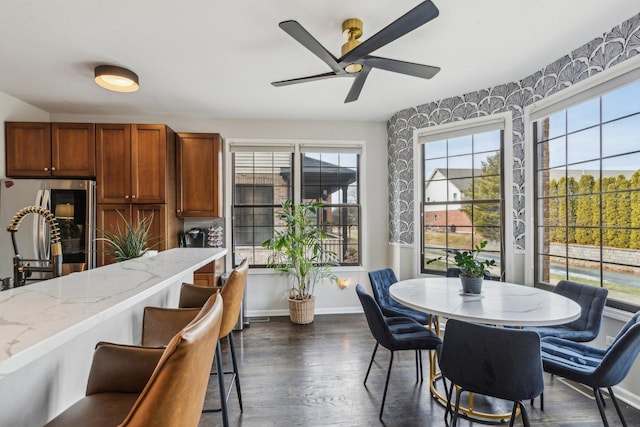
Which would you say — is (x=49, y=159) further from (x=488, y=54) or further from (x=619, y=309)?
(x=619, y=309)

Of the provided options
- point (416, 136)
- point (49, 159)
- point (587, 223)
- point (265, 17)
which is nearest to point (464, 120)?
point (416, 136)

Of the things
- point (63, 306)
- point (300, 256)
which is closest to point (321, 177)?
point (300, 256)

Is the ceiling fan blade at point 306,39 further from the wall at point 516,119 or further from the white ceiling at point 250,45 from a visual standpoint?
the wall at point 516,119

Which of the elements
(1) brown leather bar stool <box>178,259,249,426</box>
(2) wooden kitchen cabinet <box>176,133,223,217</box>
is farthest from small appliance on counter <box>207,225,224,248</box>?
(1) brown leather bar stool <box>178,259,249,426</box>

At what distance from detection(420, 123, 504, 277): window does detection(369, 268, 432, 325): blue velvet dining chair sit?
28.5 inches

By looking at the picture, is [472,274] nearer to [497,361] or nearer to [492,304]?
[492,304]

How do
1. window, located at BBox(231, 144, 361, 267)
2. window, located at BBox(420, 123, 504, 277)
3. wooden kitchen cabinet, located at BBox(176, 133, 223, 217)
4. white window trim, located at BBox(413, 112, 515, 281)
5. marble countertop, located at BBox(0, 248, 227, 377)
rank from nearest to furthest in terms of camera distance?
marble countertop, located at BBox(0, 248, 227, 377), white window trim, located at BBox(413, 112, 515, 281), window, located at BBox(420, 123, 504, 277), wooden kitchen cabinet, located at BBox(176, 133, 223, 217), window, located at BBox(231, 144, 361, 267)

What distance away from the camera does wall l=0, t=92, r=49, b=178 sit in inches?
123

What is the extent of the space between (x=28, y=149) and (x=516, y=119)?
517 cm

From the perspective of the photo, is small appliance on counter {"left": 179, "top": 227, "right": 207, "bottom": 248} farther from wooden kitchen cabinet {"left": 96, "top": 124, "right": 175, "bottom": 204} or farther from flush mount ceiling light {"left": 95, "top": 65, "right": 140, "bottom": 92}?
flush mount ceiling light {"left": 95, "top": 65, "right": 140, "bottom": 92}

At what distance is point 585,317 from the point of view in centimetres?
213

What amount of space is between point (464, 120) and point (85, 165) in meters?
4.25

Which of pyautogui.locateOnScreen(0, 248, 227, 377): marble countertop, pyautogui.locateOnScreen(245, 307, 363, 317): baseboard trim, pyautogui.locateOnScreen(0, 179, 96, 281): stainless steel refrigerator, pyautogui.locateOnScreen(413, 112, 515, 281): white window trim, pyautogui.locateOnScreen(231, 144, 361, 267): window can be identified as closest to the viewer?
pyautogui.locateOnScreen(0, 248, 227, 377): marble countertop

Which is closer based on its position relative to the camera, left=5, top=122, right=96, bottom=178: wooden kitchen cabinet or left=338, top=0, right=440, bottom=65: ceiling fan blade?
left=338, top=0, right=440, bottom=65: ceiling fan blade
